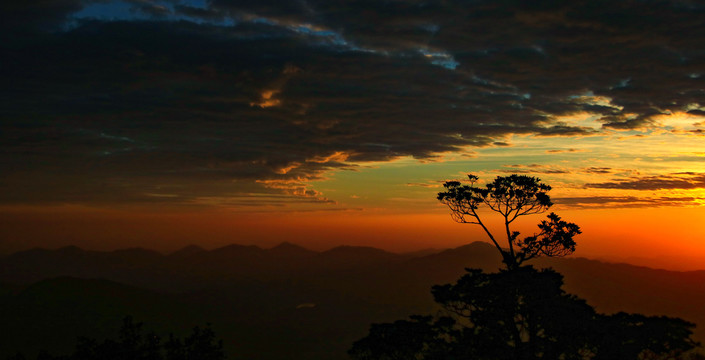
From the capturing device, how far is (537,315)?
139 feet

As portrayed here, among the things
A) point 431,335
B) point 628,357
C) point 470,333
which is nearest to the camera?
point 628,357

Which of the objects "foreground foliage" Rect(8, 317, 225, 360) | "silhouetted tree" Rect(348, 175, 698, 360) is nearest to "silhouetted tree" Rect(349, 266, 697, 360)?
"silhouetted tree" Rect(348, 175, 698, 360)

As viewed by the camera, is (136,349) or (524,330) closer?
(524,330)

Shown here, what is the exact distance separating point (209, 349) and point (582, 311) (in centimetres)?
3390

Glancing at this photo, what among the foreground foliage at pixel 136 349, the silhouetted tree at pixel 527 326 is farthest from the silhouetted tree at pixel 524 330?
the foreground foliage at pixel 136 349

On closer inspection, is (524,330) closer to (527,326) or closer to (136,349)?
(527,326)

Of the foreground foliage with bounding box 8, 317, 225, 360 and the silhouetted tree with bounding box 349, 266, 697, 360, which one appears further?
the foreground foliage with bounding box 8, 317, 225, 360

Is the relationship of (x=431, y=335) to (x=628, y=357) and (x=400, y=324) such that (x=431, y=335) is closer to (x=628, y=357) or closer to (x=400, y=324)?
(x=400, y=324)

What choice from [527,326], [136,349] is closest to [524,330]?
[527,326]

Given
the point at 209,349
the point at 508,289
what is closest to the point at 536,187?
the point at 508,289

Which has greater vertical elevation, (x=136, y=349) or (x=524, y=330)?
(x=524, y=330)

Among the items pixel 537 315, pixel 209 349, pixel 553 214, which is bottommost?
pixel 209 349

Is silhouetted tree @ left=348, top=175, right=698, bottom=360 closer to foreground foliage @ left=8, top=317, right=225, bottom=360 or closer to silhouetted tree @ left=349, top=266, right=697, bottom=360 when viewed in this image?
silhouetted tree @ left=349, top=266, right=697, bottom=360

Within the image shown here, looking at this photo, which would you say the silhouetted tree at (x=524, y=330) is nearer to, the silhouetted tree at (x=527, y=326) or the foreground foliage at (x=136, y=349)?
the silhouetted tree at (x=527, y=326)
